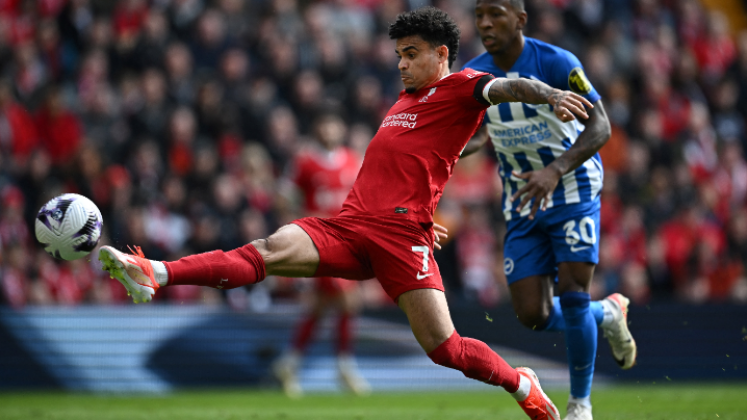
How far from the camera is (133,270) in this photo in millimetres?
4387

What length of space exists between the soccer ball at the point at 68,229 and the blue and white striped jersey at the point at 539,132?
9.88ft

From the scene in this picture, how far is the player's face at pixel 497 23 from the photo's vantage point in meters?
6.12

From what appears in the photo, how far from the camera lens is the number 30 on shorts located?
19.6 feet

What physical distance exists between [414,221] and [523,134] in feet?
5.25

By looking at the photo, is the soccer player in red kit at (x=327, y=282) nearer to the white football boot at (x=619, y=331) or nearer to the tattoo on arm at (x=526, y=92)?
the white football boot at (x=619, y=331)

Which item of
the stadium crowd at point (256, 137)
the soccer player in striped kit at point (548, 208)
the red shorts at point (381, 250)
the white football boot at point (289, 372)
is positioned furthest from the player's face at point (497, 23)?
the white football boot at point (289, 372)

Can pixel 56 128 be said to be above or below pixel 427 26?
below

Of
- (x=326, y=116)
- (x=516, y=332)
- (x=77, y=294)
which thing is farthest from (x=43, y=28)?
(x=516, y=332)

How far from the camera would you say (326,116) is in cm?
1059

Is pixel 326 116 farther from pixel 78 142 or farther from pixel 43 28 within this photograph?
pixel 43 28

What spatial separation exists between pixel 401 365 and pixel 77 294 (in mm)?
4333

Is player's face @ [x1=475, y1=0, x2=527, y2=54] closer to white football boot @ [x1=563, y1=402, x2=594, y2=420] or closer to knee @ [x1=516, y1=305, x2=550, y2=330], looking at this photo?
knee @ [x1=516, y1=305, x2=550, y2=330]

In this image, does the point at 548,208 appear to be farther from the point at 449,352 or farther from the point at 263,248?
the point at 263,248

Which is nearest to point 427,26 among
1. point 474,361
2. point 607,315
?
point 474,361
